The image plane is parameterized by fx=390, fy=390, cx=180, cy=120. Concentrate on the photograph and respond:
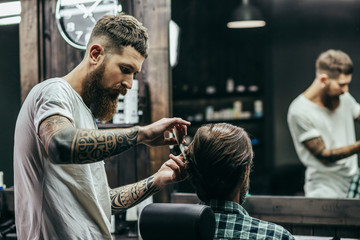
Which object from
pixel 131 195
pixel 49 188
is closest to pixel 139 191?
pixel 131 195

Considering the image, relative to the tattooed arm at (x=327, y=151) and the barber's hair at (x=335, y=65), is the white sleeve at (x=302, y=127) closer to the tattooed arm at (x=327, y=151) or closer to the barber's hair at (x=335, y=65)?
the tattooed arm at (x=327, y=151)

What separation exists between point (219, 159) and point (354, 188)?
2.15 meters

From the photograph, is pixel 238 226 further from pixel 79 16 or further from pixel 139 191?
pixel 79 16

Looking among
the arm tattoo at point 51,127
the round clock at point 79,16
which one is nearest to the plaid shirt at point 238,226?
the arm tattoo at point 51,127

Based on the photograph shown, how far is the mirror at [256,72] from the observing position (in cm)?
640

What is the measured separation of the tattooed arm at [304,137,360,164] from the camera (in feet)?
10.7

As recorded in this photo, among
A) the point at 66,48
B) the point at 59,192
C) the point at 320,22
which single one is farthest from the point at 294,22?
the point at 59,192

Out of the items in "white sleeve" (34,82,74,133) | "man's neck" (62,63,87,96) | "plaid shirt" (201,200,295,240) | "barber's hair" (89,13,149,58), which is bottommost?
"plaid shirt" (201,200,295,240)

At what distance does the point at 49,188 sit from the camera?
1.60m

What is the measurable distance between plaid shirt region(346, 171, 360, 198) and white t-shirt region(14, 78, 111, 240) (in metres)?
2.27

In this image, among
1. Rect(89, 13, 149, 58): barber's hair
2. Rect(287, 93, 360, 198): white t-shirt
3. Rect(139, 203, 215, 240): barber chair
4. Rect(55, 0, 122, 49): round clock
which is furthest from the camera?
Rect(287, 93, 360, 198): white t-shirt

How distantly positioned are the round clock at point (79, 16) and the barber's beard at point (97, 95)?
1112mm

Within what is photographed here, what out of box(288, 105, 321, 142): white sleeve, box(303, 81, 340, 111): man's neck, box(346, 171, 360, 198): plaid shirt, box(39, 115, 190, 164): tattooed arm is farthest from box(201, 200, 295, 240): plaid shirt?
box(303, 81, 340, 111): man's neck

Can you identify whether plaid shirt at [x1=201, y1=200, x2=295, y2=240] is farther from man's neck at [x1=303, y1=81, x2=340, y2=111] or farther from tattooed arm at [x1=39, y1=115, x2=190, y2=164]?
man's neck at [x1=303, y1=81, x2=340, y2=111]
